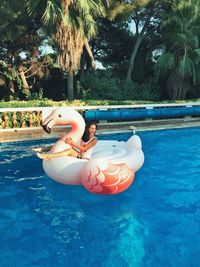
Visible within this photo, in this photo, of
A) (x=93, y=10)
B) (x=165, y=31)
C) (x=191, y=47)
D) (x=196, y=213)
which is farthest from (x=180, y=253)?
(x=165, y=31)

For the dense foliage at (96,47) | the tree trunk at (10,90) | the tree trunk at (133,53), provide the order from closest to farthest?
Answer: the dense foliage at (96,47) → the tree trunk at (10,90) → the tree trunk at (133,53)

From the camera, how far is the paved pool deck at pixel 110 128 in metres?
12.3

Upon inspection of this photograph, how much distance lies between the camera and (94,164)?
6.30 metres

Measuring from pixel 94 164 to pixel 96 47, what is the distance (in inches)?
886

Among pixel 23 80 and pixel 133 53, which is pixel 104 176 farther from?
pixel 133 53

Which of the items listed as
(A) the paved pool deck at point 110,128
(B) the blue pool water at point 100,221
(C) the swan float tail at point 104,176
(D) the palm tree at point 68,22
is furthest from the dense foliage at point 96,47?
(C) the swan float tail at point 104,176

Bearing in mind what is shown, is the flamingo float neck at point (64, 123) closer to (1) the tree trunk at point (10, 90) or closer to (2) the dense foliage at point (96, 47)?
(2) the dense foliage at point (96, 47)

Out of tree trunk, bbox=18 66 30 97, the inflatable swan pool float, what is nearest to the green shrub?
tree trunk, bbox=18 66 30 97

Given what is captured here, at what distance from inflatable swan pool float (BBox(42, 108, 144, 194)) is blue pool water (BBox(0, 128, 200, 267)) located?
18.1 inches

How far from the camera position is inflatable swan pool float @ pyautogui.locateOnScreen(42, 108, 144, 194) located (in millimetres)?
6312

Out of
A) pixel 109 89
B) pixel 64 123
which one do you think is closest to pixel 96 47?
pixel 109 89

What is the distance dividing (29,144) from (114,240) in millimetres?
7313

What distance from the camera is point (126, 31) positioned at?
88.0 ft

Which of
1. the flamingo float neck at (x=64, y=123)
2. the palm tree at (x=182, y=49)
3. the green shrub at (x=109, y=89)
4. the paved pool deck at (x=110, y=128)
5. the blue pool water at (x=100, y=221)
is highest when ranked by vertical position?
the palm tree at (x=182, y=49)
